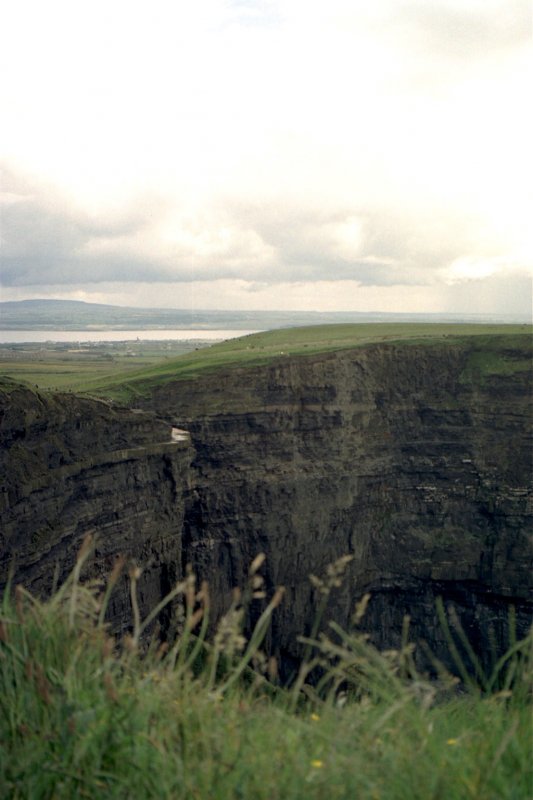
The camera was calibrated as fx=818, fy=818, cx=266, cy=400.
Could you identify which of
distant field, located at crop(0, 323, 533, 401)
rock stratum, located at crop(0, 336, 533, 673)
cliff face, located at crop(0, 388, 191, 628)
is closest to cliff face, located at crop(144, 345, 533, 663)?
rock stratum, located at crop(0, 336, 533, 673)

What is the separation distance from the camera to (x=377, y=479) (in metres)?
62.1

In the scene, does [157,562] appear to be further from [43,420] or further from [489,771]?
[489,771]

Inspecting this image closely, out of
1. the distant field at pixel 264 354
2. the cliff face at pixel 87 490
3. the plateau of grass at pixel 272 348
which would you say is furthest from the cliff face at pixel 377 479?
the cliff face at pixel 87 490

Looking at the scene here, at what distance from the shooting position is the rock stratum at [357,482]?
52.1m

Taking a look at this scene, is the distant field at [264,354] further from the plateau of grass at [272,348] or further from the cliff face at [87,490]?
the cliff face at [87,490]

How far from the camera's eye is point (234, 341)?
87.7 meters

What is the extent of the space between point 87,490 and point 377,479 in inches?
1149

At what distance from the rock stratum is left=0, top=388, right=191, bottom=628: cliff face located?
7.8 inches

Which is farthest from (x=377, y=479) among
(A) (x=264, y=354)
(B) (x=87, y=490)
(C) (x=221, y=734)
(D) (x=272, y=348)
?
(C) (x=221, y=734)

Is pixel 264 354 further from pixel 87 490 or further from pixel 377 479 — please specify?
pixel 87 490

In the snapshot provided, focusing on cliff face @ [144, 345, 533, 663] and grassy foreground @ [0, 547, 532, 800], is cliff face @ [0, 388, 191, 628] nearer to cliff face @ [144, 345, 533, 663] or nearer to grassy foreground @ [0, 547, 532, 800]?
cliff face @ [144, 345, 533, 663]

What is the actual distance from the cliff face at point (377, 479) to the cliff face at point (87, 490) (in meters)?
8.27

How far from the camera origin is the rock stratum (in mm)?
52125

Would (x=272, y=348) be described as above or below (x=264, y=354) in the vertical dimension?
above
